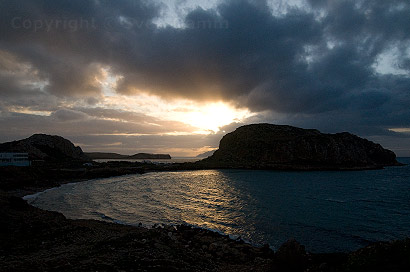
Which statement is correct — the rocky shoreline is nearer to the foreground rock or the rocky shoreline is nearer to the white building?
the foreground rock

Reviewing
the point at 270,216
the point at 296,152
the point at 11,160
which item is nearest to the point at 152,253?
the point at 270,216

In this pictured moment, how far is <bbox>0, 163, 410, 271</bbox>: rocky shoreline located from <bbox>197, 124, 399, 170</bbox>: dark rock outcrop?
408 feet

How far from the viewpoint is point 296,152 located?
14375cm

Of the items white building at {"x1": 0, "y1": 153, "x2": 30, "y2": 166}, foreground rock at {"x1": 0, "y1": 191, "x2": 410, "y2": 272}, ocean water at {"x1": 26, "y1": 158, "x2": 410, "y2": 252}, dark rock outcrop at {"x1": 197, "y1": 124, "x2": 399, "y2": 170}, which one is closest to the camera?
foreground rock at {"x1": 0, "y1": 191, "x2": 410, "y2": 272}

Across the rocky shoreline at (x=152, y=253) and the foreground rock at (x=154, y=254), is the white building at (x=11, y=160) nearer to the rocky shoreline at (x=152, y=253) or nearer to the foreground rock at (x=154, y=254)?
the rocky shoreline at (x=152, y=253)

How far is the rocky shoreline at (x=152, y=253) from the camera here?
912 cm

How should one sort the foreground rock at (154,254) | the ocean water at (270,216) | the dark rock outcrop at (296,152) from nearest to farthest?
1. the foreground rock at (154,254)
2. the ocean water at (270,216)
3. the dark rock outcrop at (296,152)

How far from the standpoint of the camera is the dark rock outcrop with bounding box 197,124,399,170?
5556 inches

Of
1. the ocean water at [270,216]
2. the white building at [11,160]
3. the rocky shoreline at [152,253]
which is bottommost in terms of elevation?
the ocean water at [270,216]

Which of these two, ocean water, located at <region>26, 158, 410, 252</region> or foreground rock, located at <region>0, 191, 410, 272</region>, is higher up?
foreground rock, located at <region>0, 191, 410, 272</region>

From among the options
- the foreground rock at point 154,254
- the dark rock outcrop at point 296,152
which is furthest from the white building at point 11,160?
the dark rock outcrop at point 296,152

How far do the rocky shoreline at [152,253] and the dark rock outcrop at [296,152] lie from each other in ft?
408

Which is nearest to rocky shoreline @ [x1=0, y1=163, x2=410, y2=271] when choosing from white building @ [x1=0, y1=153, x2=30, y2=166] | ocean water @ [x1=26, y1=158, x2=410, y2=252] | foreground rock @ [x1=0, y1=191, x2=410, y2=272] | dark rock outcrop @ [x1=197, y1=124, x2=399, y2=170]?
foreground rock @ [x1=0, y1=191, x2=410, y2=272]

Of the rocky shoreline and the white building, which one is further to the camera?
the white building
